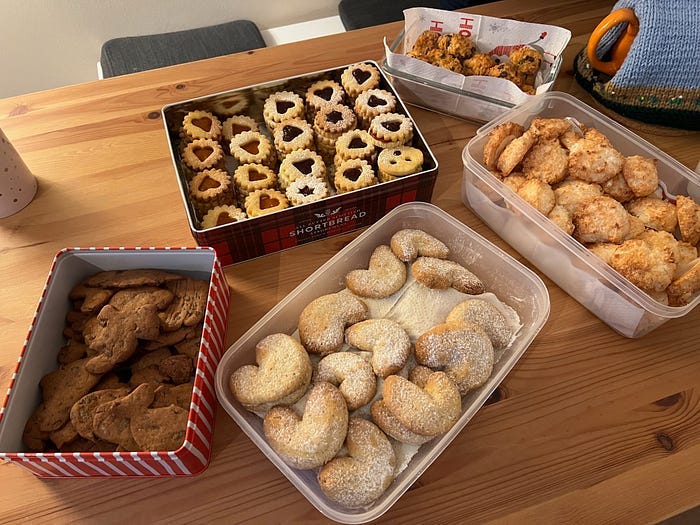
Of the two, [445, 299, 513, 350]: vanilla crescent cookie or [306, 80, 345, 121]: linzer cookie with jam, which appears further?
[306, 80, 345, 121]: linzer cookie with jam

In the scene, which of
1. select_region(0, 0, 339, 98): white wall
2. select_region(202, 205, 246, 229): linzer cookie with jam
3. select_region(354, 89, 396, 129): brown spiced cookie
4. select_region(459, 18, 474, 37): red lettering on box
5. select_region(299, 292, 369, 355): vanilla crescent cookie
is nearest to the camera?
select_region(299, 292, 369, 355): vanilla crescent cookie

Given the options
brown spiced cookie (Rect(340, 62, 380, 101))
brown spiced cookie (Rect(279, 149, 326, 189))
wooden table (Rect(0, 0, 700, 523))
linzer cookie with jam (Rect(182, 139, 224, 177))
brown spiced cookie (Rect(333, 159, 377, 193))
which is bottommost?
wooden table (Rect(0, 0, 700, 523))

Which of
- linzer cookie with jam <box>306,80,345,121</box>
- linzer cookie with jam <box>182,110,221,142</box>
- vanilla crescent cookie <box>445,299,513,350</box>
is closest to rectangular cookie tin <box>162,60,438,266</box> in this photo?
linzer cookie with jam <box>182,110,221,142</box>

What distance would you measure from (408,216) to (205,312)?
0.40 m

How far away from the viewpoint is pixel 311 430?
0.73 meters

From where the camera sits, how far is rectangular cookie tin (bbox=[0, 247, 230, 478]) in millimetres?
701

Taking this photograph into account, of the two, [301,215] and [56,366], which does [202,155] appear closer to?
[301,215]

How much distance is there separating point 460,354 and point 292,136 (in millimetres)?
556

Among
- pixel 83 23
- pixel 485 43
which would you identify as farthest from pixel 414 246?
pixel 83 23

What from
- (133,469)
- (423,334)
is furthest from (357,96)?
(133,469)

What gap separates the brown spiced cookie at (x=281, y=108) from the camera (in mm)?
1108

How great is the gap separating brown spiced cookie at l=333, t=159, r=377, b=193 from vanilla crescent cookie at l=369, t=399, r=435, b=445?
0.41 meters

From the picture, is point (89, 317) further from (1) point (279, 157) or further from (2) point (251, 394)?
(1) point (279, 157)

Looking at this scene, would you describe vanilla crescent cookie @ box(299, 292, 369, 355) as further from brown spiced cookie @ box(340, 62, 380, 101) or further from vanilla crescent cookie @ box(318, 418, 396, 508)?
brown spiced cookie @ box(340, 62, 380, 101)
